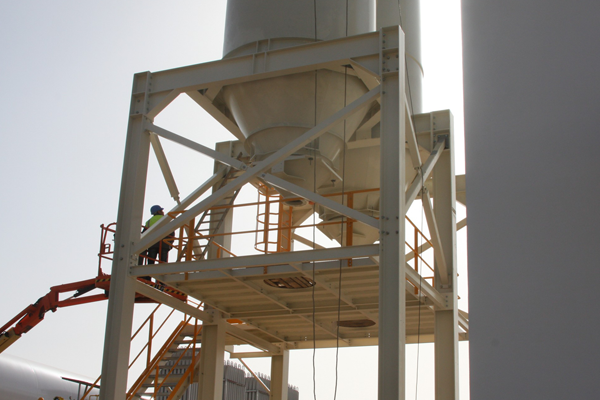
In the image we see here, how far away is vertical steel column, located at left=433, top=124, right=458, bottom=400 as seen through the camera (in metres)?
13.4

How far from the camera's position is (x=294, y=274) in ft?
41.8

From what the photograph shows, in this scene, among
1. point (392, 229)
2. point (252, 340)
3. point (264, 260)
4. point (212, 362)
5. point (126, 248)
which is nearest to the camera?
point (392, 229)

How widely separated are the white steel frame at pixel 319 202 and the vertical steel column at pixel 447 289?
0.02 meters

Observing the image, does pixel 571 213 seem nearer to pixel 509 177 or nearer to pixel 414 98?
pixel 509 177

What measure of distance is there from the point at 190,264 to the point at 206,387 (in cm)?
438

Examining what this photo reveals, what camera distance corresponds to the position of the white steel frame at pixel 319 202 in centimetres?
1005

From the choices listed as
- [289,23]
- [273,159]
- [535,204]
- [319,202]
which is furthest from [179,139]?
[535,204]

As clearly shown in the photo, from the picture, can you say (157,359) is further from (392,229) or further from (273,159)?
(392,229)

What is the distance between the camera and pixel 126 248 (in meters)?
11.9

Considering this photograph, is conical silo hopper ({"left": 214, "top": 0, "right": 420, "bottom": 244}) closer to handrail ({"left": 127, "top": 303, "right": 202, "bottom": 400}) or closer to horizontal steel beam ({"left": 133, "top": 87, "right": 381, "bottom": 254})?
horizontal steel beam ({"left": 133, "top": 87, "right": 381, "bottom": 254})

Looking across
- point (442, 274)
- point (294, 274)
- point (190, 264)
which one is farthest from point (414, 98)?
point (190, 264)

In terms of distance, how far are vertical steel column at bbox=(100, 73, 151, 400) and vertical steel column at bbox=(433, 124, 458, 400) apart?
631 cm

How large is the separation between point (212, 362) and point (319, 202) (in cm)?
625

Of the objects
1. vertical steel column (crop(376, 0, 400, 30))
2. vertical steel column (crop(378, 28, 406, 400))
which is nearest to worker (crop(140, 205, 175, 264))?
vertical steel column (crop(378, 28, 406, 400))
